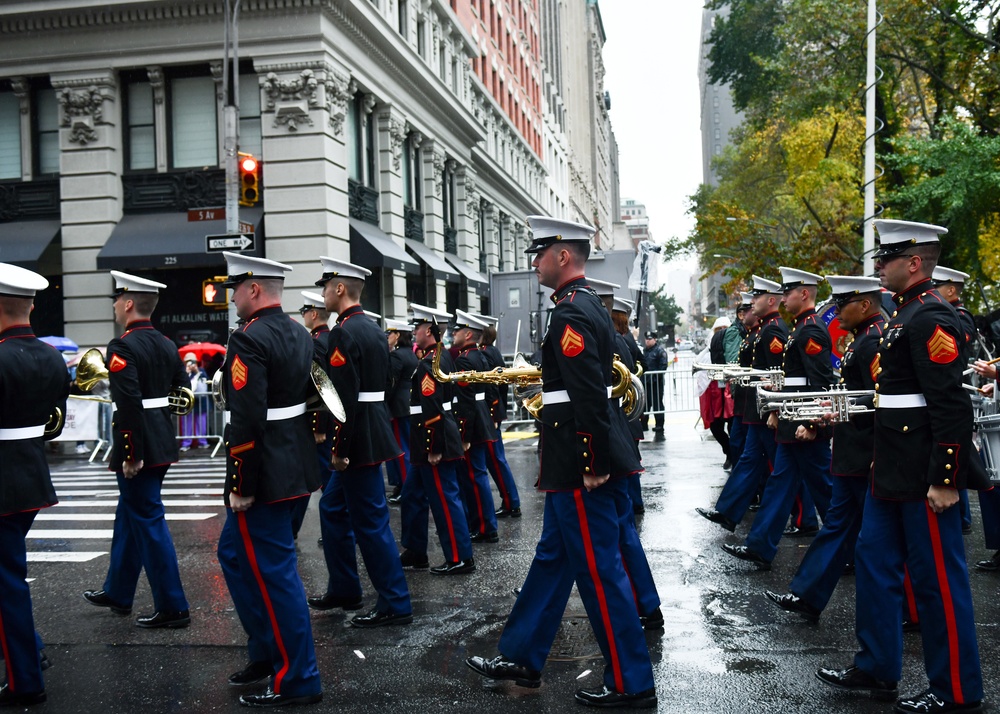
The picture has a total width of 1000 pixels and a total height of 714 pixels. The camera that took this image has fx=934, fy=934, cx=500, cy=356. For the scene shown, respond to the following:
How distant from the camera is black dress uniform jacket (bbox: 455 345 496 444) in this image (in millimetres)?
8617

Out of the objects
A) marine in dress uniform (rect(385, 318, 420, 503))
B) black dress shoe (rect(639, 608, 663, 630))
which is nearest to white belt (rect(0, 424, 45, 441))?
black dress shoe (rect(639, 608, 663, 630))

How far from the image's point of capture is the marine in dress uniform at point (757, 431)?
321 inches

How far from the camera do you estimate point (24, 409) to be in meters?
5.07

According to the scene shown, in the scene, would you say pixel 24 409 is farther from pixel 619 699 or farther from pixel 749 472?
pixel 749 472

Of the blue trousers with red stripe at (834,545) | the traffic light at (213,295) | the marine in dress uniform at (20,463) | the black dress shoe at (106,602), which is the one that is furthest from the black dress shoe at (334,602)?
the traffic light at (213,295)

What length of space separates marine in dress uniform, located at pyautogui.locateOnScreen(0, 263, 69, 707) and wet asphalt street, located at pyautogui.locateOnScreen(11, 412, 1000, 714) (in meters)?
0.27

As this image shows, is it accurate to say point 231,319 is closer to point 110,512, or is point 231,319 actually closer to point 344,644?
point 110,512

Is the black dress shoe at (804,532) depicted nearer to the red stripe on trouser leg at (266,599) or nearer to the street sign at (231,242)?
the red stripe on trouser leg at (266,599)

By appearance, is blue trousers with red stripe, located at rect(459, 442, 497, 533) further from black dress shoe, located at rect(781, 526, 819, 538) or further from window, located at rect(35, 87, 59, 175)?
window, located at rect(35, 87, 59, 175)

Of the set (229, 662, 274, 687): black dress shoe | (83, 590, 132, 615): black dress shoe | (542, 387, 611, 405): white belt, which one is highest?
(542, 387, 611, 405): white belt

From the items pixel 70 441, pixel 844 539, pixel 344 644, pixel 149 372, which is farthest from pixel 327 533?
pixel 70 441

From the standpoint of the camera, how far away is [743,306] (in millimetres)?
11484

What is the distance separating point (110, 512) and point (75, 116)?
43.1 feet

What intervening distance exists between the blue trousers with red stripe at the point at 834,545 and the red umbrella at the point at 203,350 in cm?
1559
